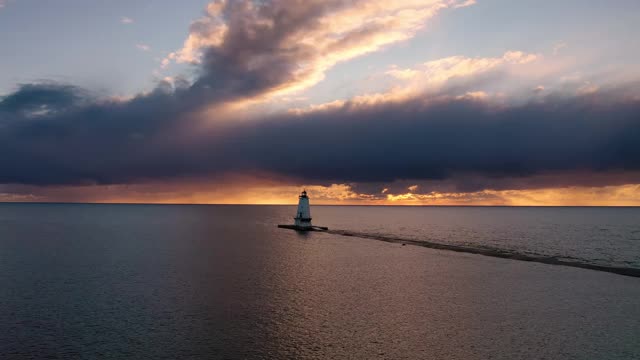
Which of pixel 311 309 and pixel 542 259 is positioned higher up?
pixel 542 259

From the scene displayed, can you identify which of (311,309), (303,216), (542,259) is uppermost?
(303,216)

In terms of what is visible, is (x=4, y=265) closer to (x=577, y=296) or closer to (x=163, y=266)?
(x=163, y=266)

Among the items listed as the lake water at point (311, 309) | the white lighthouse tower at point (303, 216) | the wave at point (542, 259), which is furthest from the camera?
the white lighthouse tower at point (303, 216)

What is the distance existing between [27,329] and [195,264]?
1619 inches

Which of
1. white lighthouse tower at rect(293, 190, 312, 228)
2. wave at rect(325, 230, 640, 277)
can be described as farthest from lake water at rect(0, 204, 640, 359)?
white lighthouse tower at rect(293, 190, 312, 228)

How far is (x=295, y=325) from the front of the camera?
131ft

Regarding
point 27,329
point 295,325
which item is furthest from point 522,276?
point 27,329

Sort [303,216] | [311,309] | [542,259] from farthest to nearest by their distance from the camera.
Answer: [303,216]
[542,259]
[311,309]

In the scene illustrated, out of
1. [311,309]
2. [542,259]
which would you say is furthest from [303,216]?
[311,309]

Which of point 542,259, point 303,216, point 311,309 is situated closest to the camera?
point 311,309

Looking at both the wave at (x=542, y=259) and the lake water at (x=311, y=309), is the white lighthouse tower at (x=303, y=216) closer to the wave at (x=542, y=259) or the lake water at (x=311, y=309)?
the wave at (x=542, y=259)

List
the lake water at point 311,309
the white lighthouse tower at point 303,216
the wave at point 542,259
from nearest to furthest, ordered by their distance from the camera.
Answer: the lake water at point 311,309
the wave at point 542,259
the white lighthouse tower at point 303,216

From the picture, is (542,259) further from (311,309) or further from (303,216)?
(303,216)

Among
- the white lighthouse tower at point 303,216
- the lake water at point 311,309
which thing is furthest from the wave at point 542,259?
the white lighthouse tower at point 303,216
